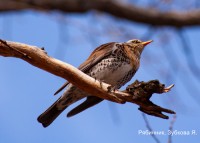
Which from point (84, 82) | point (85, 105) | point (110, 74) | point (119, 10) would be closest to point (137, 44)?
point (119, 10)

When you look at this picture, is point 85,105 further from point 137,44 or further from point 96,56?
point 137,44

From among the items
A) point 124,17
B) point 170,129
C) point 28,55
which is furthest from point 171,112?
point 124,17

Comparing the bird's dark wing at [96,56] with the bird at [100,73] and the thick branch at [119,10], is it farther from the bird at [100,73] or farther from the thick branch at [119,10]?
the thick branch at [119,10]

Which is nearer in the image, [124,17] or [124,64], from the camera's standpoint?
[124,64]

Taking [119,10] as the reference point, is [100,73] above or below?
below

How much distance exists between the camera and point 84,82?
430 centimetres

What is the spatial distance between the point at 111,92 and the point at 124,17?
244 centimetres

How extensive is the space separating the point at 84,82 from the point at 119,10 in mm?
2423

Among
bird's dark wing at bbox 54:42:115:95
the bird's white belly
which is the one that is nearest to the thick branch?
bird's dark wing at bbox 54:42:115:95

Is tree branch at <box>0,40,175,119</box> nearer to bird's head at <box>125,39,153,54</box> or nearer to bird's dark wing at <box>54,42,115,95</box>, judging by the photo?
bird's dark wing at <box>54,42,115,95</box>

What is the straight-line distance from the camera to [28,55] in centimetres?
417

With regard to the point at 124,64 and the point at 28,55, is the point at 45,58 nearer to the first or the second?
the point at 28,55

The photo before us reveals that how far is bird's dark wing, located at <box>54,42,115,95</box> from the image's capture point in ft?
17.9

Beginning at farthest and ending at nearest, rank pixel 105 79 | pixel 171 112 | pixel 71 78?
1. pixel 105 79
2. pixel 71 78
3. pixel 171 112
